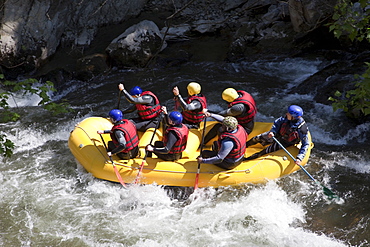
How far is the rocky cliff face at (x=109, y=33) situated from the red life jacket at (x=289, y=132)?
4.32 meters

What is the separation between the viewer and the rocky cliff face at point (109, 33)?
32.6 feet

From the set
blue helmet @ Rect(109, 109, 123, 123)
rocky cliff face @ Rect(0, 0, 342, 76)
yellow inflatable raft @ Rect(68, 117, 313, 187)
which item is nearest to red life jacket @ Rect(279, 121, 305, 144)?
yellow inflatable raft @ Rect(68, 117, 313, 187)

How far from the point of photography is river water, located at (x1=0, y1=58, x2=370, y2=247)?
15.9ft

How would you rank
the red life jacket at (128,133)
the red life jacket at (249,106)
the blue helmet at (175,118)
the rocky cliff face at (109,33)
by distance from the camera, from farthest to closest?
the rocky cliff face at (109,33) → the red life jacket at (249,106) → the red life jacket at (128,133) → the blue helmet at (175,118)

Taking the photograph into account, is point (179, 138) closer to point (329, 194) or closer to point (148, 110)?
point (148, 110)

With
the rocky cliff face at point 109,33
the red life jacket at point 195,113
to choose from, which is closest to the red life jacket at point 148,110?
the red life jacket at point 195,113

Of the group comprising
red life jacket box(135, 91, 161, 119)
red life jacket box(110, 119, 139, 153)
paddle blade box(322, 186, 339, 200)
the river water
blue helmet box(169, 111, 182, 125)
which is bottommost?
the river water

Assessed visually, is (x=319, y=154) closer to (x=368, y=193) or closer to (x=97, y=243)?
(x=368, y=193)

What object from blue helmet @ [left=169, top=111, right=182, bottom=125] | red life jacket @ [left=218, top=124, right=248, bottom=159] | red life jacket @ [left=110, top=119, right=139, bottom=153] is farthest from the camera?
red life jacket @ [left=110, top=119, right=139, bottom=153]

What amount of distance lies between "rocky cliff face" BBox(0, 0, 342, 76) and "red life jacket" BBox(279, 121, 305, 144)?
4.32m

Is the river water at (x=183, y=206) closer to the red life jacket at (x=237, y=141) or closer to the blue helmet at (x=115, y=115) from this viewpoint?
the red life jacket at (x=237, y=141)

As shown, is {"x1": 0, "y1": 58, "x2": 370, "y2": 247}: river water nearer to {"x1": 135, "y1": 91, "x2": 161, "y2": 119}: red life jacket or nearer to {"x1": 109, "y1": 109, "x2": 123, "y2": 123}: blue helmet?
{"x1": 109, "y1": 109, "x2": 123, "y2": 123}: blue helmet

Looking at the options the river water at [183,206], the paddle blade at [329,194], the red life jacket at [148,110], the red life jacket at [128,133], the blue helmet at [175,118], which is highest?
the blue helmet at [175,118]

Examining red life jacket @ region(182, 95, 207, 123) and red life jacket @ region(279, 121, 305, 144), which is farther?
red life jacket @ region(182, 95, 207, 123)
